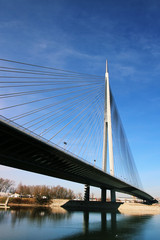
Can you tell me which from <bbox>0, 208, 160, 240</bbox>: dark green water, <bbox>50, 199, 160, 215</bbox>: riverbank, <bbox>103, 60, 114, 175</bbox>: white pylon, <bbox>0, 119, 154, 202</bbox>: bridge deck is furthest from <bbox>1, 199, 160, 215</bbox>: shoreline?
<bbox>0, 119, 154, 202</bbox>: bridge deck

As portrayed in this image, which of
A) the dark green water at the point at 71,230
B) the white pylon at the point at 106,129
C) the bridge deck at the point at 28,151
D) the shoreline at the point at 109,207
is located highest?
the white pylon at the point at 106,129

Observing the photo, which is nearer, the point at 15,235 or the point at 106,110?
the point at 15,235

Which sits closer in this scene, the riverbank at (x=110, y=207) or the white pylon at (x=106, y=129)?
the white pylon at (x=106, y=129)

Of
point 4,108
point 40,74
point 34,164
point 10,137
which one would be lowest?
point 34,164

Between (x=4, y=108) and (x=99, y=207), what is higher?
(x=4, y=108)

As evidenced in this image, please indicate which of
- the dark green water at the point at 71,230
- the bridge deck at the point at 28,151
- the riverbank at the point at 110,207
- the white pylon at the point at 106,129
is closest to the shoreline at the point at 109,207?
the riverbank at the point at 110,207

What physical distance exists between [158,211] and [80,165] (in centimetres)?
3926

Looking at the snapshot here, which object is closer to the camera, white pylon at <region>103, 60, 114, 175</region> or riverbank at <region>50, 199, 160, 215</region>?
white pylon at <region>103, 60, 114, 175</region>

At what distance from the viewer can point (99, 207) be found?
56.3 meters

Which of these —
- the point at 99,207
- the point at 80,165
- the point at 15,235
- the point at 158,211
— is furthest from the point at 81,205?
the point at 15,235

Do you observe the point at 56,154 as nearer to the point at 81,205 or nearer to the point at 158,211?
the point at 81,205

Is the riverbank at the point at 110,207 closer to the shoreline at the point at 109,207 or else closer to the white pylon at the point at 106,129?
the shoreline at the point at 109,207

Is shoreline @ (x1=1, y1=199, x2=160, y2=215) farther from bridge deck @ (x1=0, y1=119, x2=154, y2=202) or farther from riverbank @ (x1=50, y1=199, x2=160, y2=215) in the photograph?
bridge deck @ (x1=0, y1=119, x2=154, y2=202)

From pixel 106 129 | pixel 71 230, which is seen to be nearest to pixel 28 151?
pixel 71 230
